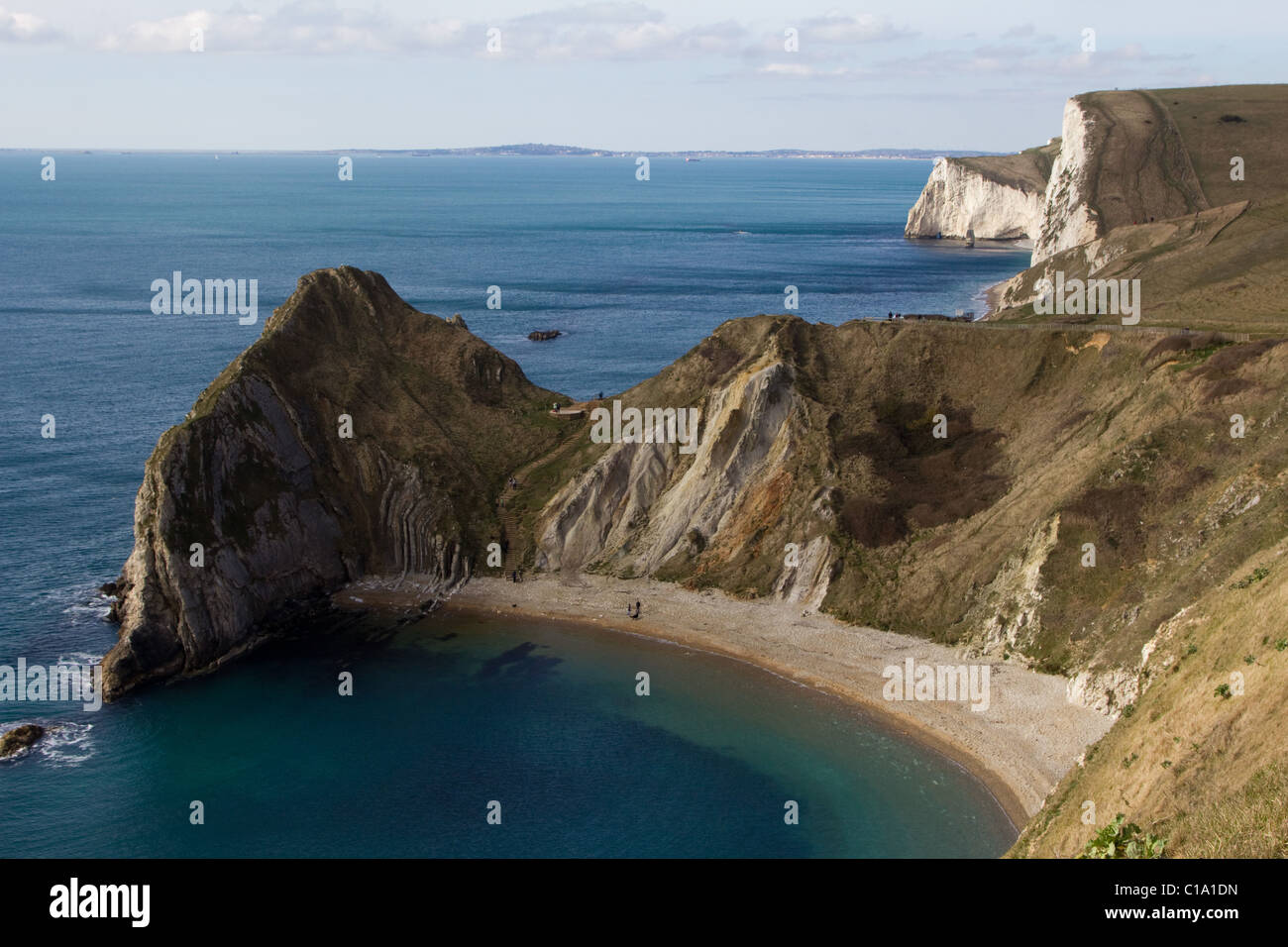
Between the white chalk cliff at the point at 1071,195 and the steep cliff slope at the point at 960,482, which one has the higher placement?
the white chalk cliff at the point at 1071,195

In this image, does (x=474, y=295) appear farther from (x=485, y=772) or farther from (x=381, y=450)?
(x=485, y=772)

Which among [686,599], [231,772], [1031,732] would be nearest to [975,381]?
[686,599]

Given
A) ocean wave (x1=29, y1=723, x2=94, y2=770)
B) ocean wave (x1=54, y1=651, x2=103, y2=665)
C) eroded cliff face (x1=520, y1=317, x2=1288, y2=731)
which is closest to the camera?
ocean wave (x1=29, y1=723, x2=94, y2=770)

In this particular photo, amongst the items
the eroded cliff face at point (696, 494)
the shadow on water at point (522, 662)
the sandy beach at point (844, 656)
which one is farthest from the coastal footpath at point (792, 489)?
the shadow on water at point (522, 662)

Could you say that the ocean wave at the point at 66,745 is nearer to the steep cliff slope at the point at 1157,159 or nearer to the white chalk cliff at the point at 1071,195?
the steep cliff slope at the point at 1157,159

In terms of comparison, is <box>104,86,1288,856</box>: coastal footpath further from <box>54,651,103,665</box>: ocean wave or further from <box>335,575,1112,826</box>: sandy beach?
<box>54,651,103,665</box>: ocean wave

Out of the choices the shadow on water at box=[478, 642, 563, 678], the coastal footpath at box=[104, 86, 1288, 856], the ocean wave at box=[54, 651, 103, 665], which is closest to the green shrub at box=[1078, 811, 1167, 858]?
the coastal footpath at box=[104, 86, 1288, 856]
